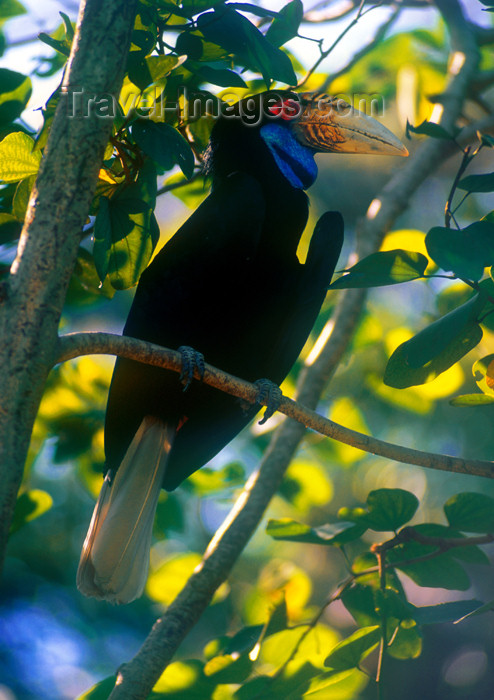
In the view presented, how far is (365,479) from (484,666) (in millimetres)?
1440

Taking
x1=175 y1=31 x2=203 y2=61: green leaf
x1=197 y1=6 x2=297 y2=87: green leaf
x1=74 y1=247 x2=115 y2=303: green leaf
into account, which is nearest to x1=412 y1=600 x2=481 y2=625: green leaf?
x1=74 y1=247 x2=115 y2=303: green leaf

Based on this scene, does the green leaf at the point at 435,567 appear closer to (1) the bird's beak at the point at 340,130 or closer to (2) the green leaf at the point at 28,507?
(2) the green leaf at the point at 28,507

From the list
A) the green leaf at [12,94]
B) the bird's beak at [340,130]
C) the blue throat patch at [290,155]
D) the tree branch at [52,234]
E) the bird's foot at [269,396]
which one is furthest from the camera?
the blue throat patch at [290,155]

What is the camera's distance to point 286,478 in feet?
8.20

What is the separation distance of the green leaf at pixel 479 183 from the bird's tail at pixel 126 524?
1.23 m

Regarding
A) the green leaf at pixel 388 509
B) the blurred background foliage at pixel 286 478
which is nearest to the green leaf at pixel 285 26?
the blurred background foliage at pixel 286 478

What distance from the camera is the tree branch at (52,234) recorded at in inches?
41.2

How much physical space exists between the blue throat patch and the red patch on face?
1.7 inches

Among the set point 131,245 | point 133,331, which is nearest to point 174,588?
point 133,331

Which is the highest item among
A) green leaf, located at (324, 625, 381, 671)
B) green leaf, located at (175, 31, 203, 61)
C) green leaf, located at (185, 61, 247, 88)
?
green leaf, located at (175, 31, 203, 61)

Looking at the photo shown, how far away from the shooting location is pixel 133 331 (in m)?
2.08

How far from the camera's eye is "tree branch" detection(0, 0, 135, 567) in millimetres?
1046

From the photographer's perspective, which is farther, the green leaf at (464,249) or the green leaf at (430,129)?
the green leaf at (430,129)

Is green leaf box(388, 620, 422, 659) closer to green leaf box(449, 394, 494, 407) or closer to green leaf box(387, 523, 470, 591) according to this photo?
green leaf box(387, 523, 470, 591)
